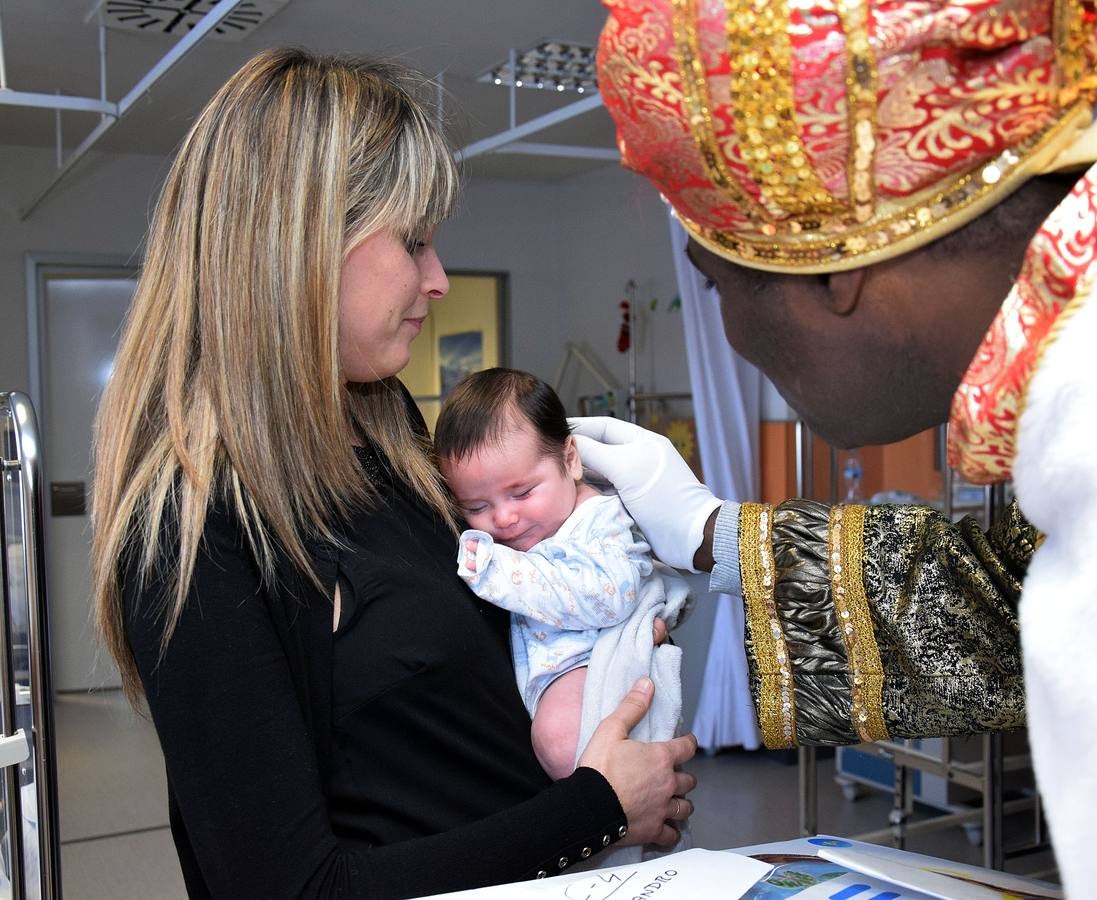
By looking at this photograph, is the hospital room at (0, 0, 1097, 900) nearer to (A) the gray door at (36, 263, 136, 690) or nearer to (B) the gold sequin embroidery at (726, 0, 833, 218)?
(B) the gold sequin embroidery at (726, 0, 833, 218)

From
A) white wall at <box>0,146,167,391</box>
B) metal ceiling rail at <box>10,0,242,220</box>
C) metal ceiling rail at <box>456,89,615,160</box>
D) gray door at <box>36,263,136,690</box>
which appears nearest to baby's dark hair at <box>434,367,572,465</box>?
metal ceiling rail at <box>10,0,242,220</box>

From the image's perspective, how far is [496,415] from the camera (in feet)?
5.34

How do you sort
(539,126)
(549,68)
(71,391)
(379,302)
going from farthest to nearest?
(71,391)
(549,68)
(539,126)
(379,302)

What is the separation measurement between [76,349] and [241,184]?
7.01 m

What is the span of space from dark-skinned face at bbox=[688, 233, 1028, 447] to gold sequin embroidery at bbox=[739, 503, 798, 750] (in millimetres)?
314

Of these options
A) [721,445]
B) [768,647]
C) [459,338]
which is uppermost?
[459,338]

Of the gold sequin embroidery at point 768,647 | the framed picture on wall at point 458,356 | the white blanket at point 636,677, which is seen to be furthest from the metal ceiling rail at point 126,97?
the framed picture on wall at point 458,356

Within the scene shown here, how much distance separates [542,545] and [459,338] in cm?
748

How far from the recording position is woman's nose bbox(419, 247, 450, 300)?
1.38 metres

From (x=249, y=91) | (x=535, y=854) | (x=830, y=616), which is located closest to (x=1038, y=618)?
(x=830, y=616)

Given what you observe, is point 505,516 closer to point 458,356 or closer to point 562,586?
point 562,586

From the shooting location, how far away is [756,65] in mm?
622

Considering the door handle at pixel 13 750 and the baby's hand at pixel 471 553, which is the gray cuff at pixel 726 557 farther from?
the door handle at pixel 13 750

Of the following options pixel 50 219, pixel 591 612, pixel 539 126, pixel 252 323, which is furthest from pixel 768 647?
pixel 50 219
